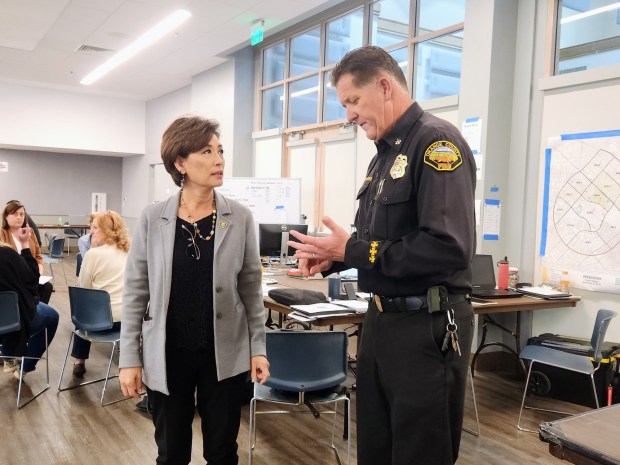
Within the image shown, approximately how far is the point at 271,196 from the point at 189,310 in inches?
216

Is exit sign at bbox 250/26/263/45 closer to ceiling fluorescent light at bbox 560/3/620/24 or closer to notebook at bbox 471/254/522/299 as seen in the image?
ceiling fluorescent light at bbox 560/3/620/24

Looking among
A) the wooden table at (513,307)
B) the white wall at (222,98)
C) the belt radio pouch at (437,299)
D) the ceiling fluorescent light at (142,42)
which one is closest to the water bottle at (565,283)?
the wooden table at (513,307)

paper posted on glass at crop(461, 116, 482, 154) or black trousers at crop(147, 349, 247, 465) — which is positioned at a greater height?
paper posted on glass at crop(461, 116, 482, 154)

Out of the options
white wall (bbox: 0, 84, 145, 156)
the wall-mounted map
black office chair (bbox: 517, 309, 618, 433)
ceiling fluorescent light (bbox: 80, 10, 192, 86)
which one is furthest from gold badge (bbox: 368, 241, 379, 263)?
white wall (bbox: 0, 84, 145, 156)

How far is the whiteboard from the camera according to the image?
7.23m

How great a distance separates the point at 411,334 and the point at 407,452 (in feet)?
1.09

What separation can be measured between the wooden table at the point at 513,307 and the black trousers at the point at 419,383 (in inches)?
80.4

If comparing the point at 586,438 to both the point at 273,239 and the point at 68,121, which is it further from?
the point at 68,121

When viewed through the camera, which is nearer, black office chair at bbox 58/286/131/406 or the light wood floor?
the light wood floor

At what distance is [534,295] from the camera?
13.5ft

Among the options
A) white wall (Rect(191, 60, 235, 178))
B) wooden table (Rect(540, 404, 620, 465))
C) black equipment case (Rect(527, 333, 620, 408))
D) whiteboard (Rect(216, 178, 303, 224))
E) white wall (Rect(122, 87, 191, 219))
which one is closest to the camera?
wooden table (Rect(540, 404, 620, 465))

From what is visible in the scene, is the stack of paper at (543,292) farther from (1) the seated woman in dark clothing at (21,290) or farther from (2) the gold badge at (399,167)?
(1) the seated woman in dark clothing at (21,290)

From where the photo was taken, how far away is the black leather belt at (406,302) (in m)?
1.52

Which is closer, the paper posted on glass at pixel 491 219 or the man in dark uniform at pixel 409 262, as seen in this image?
the man in dark uniform at pixel 409 262
